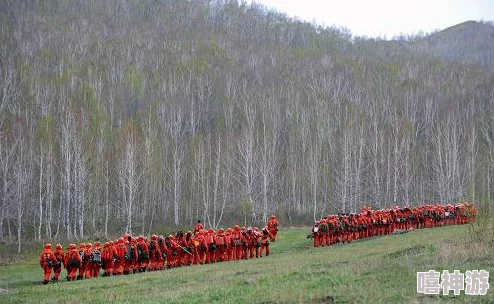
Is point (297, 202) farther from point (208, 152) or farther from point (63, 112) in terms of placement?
point (63, 112)

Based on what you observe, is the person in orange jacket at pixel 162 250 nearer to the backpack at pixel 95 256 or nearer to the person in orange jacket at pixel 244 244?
the backpack at pixel 95 256

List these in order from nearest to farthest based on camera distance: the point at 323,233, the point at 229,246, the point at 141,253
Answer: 1. the point at 141,253
2. the point at 229,246
3. the point at 323,233

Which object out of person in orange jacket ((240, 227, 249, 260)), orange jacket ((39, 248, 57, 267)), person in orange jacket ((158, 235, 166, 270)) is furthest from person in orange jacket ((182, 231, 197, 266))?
orange jacket ((39, 248, 57, 267))

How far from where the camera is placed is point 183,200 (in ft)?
196

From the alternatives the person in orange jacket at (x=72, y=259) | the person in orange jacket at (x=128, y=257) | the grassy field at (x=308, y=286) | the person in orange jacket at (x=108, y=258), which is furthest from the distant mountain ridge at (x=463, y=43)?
the grassy field at (x=308, y=286)

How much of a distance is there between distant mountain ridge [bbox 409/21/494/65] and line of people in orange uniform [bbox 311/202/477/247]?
113 meters

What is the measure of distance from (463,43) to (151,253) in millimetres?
164506

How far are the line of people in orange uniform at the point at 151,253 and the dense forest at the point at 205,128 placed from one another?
1953cm

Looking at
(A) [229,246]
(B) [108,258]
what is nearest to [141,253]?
(B) [108,258]

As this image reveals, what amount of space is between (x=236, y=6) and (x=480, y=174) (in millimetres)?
84084

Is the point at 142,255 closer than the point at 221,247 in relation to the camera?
Yes

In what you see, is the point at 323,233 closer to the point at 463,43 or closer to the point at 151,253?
the point at 151,253

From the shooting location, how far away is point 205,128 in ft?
237

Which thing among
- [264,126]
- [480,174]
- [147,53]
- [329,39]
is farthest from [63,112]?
[329,39]
